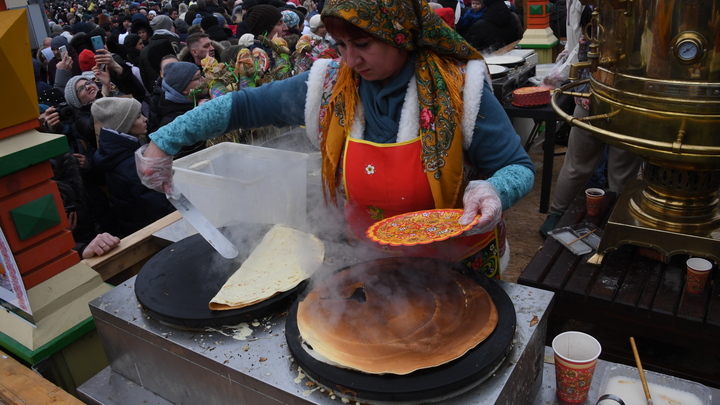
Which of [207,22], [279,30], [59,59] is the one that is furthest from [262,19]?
[59,59]

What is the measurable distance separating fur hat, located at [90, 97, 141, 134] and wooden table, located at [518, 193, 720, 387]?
2.88 metres

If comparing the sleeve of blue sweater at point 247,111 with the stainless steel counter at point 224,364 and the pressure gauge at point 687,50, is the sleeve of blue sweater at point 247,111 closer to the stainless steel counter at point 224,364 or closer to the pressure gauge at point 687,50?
the stainless steel counter at point 224,364

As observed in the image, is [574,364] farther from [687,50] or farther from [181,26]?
[181,26]

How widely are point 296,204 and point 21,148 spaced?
1120 millimetres

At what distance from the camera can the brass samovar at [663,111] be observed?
1.91 meters

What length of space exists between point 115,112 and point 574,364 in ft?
11.2

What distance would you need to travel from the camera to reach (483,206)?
1.47 meters

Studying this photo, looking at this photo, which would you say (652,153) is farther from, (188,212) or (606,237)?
(188,212)

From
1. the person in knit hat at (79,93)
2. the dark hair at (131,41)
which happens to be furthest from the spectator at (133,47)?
the person in knit hat at (79,93)

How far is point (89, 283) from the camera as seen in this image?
7.30ft

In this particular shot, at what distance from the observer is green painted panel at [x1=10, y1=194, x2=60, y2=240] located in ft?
6.57

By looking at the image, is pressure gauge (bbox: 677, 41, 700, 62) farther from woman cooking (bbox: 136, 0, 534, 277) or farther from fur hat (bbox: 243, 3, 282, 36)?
fur hat (bbox: 243, 3, 282, 36)

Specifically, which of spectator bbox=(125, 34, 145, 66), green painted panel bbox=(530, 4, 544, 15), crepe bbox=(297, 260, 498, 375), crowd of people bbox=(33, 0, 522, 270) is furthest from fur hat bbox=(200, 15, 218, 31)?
crepe bbox=(297, 260, 498, 375)

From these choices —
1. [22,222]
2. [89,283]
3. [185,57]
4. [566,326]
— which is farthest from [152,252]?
[185,57]
